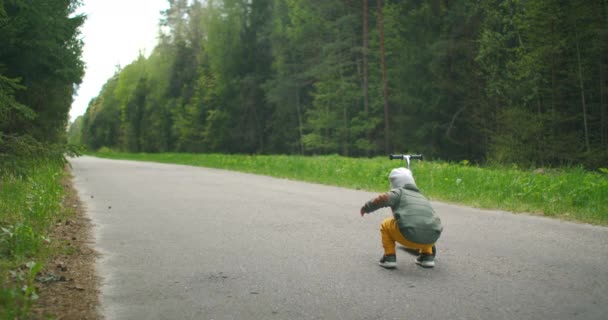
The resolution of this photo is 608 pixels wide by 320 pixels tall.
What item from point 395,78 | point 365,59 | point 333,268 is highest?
point 365,59

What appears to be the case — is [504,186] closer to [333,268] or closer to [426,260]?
[426,260]

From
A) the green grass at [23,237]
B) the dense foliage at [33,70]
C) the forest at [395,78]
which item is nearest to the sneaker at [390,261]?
the green grass at [23,237]

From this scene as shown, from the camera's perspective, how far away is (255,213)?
9766 mm

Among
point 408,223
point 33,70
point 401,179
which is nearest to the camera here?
point 408,223

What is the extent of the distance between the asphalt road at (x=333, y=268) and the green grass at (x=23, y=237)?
0.64 m

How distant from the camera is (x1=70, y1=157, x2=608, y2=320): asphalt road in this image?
13.9 feet

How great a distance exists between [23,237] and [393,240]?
4125mm

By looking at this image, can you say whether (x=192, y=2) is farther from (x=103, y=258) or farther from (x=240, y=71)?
(x=103, y=258)

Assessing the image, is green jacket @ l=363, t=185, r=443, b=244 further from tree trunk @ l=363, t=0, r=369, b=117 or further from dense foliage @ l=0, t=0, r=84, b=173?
tree trunk @ l=363, t=0, r=369, b=117

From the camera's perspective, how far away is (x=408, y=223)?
5.38 metres

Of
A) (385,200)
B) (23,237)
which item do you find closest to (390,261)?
(385,200)

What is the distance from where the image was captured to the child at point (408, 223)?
540cm

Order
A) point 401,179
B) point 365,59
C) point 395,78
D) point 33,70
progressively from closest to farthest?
1. point 401,179
2. point 33,70
3. point 395,78
4. point 365,59

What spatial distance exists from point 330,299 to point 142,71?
86.3 metres
